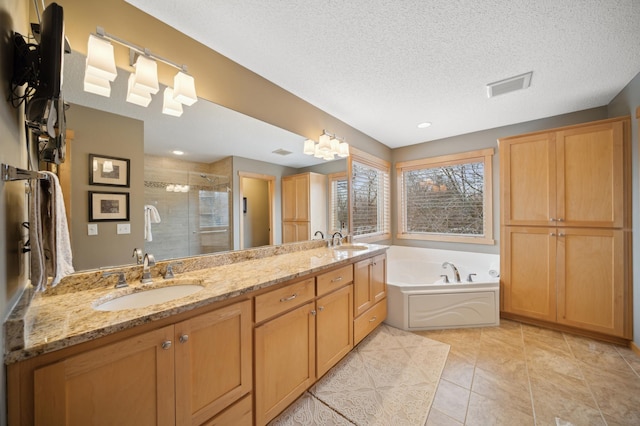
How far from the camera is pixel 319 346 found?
1.66 m

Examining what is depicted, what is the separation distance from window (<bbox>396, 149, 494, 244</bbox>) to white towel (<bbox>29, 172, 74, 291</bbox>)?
377 centimetres

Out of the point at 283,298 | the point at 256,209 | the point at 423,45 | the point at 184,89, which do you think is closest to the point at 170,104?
the point at 184,89

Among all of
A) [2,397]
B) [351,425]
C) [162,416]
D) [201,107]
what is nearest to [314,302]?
[351,425]

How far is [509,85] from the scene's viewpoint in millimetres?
2076

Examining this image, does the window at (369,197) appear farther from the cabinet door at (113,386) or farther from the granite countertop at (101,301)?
the cabinet door at (113,386)

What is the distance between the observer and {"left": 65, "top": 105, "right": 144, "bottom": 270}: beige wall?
46.1 inches

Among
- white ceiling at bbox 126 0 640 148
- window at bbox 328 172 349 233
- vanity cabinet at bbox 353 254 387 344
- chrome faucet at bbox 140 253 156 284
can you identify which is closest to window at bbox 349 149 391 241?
window at bbox 328 172 349 233

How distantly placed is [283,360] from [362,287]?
1001mm

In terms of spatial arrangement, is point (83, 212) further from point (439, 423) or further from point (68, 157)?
point (439, 423)

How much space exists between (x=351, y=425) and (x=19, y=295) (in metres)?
1.71

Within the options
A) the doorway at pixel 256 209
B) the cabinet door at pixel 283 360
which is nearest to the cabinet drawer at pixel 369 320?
the cabinet door at pixel 283 360

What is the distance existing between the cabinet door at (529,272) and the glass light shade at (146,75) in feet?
11.1

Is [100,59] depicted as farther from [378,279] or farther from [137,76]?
[378,279]

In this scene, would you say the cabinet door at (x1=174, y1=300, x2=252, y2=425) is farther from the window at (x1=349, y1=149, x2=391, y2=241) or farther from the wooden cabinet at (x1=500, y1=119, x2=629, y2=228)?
the wooden cabinet at (x1=500, y1=119, x2=629, y2=228)
